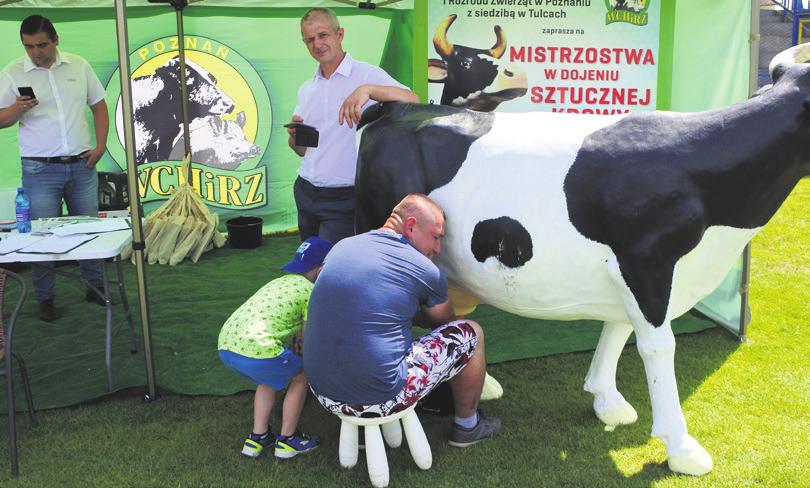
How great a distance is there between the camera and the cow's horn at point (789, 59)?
2807mm

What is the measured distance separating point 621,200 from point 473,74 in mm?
2433

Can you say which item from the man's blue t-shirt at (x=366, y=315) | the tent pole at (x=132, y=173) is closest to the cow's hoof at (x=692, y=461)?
the man's blue t-shirt at (x=366, y=315)

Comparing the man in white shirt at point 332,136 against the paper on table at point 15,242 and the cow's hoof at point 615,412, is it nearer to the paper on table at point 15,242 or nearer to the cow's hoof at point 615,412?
the paper on table at point 15,242

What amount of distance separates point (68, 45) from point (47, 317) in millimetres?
3172

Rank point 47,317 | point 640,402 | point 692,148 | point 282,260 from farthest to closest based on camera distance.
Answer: point 282,260
point 47,317
point 640,402
point 692,148

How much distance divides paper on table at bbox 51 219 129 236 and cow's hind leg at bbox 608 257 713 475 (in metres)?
→ 2.70

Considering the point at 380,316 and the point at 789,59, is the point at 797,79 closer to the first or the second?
the point at 789,59

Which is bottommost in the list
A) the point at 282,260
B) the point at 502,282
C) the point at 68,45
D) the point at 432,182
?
the point at 282,260

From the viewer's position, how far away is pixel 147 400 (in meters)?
3.89

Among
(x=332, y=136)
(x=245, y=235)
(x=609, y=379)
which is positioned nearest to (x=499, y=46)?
(x=332, y=136)

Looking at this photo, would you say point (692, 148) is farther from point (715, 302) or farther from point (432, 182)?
point (715, 302)

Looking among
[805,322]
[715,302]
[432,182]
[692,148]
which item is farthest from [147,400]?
[805,322]

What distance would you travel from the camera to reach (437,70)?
4.92 meters

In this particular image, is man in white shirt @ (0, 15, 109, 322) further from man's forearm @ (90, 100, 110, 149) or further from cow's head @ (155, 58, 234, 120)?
cow's head @ (155, 58, 234, 120)
